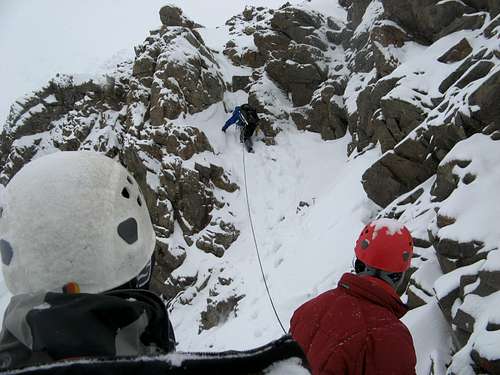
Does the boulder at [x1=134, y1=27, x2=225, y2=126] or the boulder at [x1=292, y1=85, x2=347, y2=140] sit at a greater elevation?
the boulder at [x1=134, y1=27, x2=225, y2=126]

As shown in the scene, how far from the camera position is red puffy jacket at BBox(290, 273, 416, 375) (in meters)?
1.96

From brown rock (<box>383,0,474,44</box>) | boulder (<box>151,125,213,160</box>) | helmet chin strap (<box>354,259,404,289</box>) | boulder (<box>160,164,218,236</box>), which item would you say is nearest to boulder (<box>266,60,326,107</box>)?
boulder (<box>151,125,213,160</box>)

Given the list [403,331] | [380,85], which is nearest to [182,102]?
[380,85]

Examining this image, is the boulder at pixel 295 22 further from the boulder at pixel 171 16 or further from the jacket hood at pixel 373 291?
the jacket hood at pixel 373 291

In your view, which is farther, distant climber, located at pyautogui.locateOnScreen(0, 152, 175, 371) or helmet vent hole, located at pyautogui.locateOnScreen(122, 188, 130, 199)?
helmet vent hole, located at pyautogui.locateOnScreen(122, 188, 130, 199)

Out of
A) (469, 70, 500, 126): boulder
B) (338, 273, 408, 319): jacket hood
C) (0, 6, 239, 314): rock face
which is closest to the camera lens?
(338, 273, 408, 319): jacket hood

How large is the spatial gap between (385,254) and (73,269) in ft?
7.24

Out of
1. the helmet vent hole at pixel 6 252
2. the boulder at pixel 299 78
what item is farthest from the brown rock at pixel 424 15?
the helmet vent hole at pixel 6 252

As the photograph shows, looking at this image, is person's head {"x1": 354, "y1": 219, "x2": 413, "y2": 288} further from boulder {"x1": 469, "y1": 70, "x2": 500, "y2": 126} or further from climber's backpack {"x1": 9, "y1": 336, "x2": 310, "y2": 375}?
boulder {"x1": 469, "y1": 70, "x2": 500, "y2": 126}

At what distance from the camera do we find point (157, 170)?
1441cm

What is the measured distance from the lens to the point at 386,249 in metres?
2.75

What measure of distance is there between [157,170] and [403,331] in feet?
43.1

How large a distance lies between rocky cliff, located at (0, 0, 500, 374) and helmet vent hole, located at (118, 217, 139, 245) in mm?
2613

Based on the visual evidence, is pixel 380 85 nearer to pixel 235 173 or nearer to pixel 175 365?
pixel 235 173
